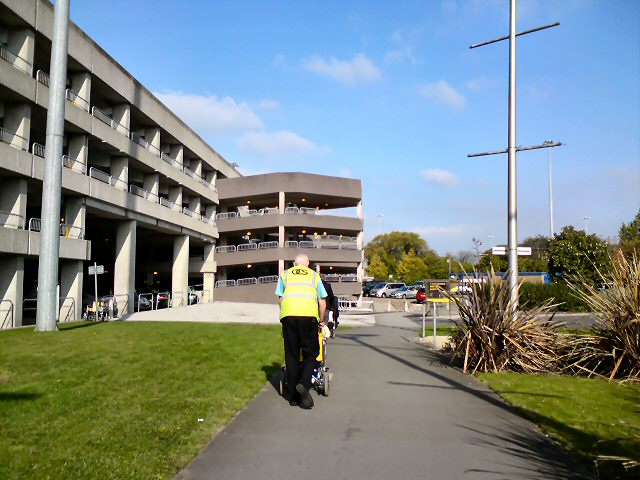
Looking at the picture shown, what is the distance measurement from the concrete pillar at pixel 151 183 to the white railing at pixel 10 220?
14.6 metres

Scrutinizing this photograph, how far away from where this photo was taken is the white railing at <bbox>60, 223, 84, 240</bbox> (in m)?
24.7

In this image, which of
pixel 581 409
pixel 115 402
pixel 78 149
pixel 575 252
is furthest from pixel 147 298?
pixel 581 409

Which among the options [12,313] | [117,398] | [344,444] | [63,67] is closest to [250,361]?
[117,398]

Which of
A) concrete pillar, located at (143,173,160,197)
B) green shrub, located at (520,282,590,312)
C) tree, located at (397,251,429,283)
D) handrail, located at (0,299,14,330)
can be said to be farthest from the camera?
tree, located at (397,251,429,283)

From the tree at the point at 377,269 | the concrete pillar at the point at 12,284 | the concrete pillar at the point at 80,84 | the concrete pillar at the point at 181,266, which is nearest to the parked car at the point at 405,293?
the concrete pillar at the point at 181,266

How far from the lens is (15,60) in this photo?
20906 mm

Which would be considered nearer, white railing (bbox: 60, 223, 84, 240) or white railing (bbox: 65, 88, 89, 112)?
white railing (bbox: 60, 223, 84, 240)

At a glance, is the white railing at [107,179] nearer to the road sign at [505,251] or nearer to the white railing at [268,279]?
the white railing at [268,279]

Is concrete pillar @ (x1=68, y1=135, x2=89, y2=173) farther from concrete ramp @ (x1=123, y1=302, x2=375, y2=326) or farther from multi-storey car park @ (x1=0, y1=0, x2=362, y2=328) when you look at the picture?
concrete ramp @ (x1=123, y1=302, x2=375, y2=326)

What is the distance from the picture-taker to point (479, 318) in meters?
9.50

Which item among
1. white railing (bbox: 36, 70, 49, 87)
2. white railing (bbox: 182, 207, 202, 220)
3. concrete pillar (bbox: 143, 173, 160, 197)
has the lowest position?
white railing (bbox: 182, 207, 202, 220)

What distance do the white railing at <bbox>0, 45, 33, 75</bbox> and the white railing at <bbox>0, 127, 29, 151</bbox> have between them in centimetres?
257

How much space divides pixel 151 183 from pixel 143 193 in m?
1.97

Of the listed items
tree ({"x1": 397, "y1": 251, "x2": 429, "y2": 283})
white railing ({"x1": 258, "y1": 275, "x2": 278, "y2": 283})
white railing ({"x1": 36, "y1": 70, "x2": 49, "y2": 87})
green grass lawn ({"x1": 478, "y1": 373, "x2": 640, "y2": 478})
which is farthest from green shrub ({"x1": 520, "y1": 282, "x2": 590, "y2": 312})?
tree ({"x1": 397, "y1": 251, "x2": 429, "y2": 283})
